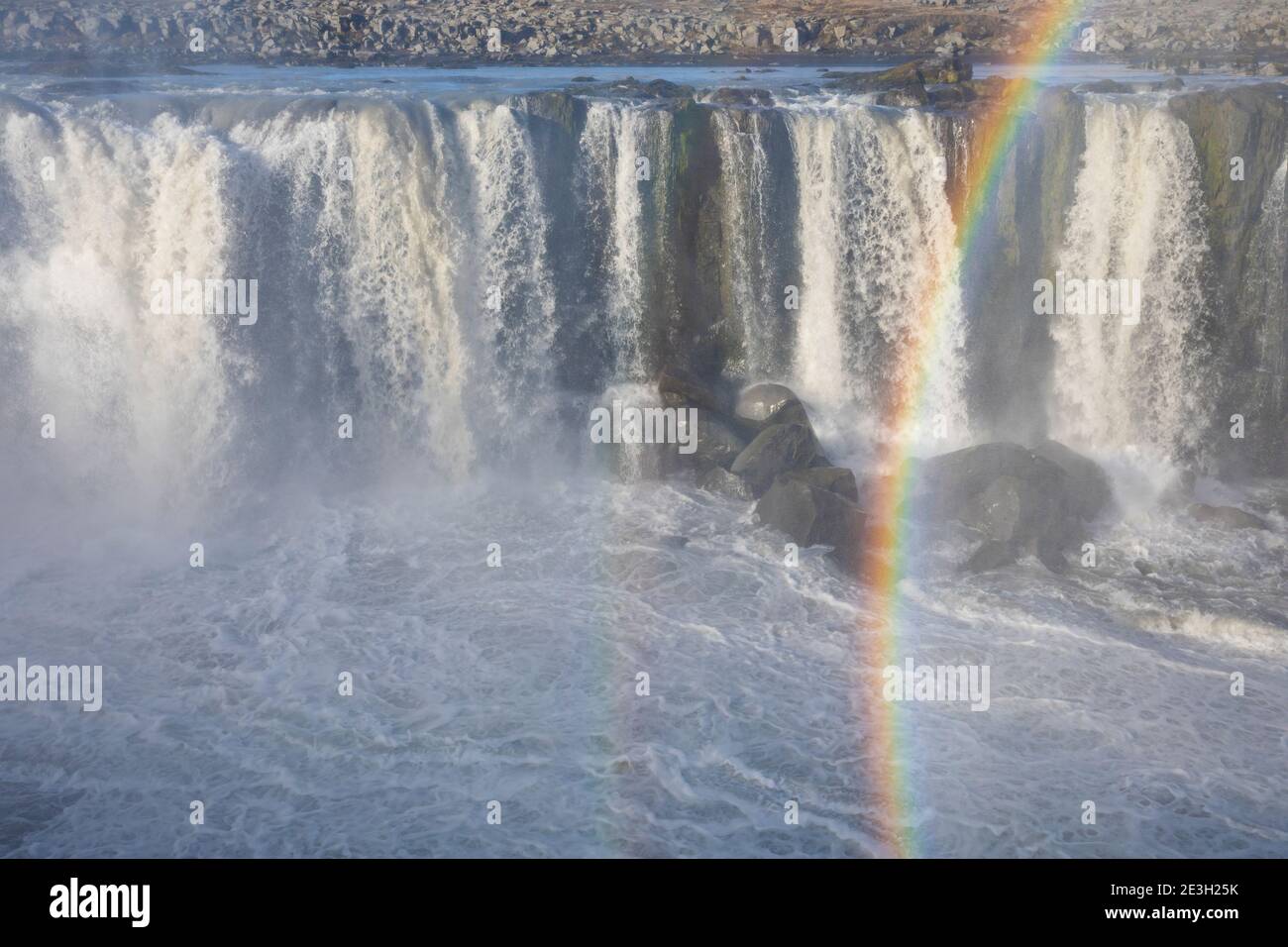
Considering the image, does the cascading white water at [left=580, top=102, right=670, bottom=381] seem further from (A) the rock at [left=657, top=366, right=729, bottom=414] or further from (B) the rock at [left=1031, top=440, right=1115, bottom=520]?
(B) the rock at [left=1031, top=440, right=1115, bottom=520]

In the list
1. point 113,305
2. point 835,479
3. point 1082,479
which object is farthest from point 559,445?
point 1082,479

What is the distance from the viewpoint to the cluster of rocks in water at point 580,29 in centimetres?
2856

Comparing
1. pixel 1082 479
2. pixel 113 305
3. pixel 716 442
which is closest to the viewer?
pixel 1082 479

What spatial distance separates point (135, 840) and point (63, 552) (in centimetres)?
654

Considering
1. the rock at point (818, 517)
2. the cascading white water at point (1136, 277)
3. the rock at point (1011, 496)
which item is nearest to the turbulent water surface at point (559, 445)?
the cascading white water at point (1136, 277)

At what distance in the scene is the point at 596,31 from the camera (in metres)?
31.5

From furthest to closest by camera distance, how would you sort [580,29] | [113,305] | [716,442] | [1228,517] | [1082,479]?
[580,29], [716,442], [113,305], [1082,479], [1228,517]

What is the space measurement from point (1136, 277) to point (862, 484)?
18.0 ft

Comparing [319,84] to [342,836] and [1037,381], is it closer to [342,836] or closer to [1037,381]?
[1037,381]

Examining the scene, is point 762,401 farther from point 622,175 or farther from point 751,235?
point 622,175

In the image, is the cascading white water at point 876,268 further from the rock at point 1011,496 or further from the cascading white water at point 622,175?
the cascading white water at point 622,175

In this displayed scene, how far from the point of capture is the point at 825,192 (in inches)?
759

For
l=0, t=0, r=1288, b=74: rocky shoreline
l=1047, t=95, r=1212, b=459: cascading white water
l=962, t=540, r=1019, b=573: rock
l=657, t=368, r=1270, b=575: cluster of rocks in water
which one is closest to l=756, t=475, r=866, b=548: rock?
l=657, t=368, r=1270, b=575: cluster of rocks in water

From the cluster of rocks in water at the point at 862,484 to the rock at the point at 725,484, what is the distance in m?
0.01
